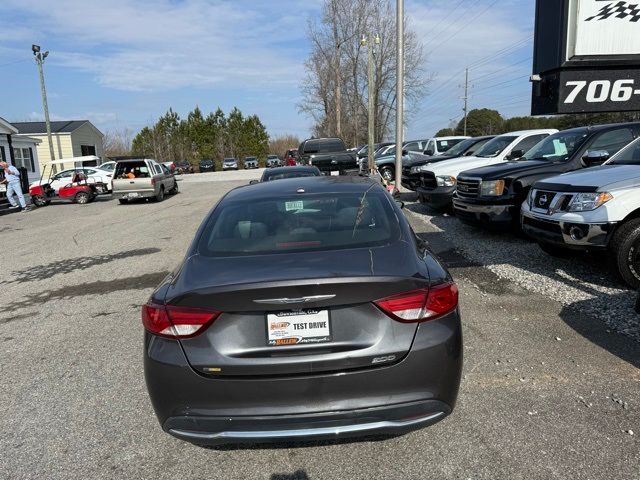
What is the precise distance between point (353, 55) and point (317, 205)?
45.9m

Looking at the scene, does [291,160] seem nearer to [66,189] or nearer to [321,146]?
[321,146]

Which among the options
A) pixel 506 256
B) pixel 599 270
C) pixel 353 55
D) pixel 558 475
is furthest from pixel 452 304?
pixel 353 55

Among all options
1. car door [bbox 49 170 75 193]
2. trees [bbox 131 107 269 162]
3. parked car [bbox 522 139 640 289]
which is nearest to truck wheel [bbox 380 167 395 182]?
car door [bbox 49 170 75 193]

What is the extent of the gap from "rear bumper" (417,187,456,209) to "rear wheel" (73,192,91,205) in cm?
1509

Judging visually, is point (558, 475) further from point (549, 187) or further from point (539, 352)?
point (549, 187)

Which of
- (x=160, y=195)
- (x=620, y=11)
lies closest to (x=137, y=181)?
(x=160, y=195)

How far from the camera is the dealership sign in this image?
390cm

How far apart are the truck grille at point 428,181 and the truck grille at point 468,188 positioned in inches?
73.6

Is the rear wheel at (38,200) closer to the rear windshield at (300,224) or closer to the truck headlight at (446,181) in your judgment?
the truck headlight at (446,181)

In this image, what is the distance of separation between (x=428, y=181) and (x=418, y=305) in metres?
9.53

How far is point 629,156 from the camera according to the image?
255 inches

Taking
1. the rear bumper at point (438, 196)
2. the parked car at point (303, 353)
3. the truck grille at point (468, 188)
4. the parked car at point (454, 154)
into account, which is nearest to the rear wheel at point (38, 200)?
the parked car at point (454, 154)

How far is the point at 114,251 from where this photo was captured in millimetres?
9641

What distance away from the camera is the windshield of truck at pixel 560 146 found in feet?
26.7
